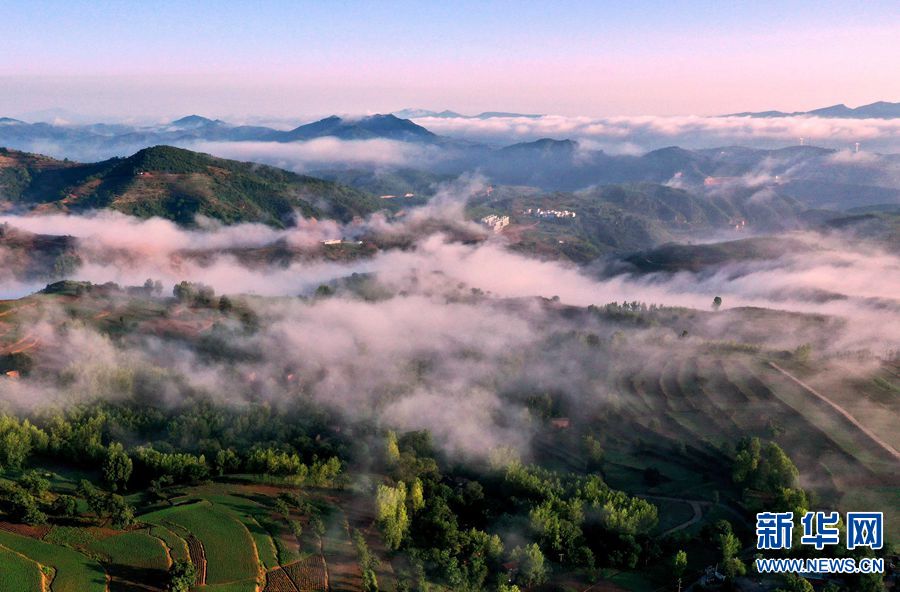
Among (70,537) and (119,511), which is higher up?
(119,511)

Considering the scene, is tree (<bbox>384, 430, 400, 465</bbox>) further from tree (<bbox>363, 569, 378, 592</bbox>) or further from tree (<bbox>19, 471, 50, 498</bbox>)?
tree (<bbox>19, 471, 50, 498</bbox>)

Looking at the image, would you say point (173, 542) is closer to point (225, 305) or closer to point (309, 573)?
point (309, 573)

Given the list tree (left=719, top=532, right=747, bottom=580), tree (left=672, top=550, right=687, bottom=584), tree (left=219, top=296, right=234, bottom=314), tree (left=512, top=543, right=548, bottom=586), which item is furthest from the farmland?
tree (left=219, top=296, right=234, bottom=314)

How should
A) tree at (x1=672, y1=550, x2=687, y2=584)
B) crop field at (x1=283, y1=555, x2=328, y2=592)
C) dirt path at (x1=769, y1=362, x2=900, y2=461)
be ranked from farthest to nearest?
dirt path at (x1=769, y1=362, x2=900, y2=461) < tree at (x1=672, y1=550, x2=687, y2=584) < crop field at (x1=283, y1=555, x2=328, y2=592)

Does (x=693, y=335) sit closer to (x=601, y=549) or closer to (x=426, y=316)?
(x=426, y=316)

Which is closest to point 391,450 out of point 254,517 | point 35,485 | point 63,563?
point 254,517
